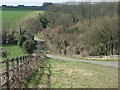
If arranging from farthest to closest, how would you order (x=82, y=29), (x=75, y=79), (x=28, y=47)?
1. (x=82, y=29)
2. (x=28, y=47)
3. (x=75, y=79)

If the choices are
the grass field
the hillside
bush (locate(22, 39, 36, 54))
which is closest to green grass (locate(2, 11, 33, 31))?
the grass field

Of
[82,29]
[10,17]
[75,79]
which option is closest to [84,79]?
[75,79]

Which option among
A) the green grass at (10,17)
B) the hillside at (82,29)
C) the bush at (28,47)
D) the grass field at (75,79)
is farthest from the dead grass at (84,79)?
the hillside at (82,29)

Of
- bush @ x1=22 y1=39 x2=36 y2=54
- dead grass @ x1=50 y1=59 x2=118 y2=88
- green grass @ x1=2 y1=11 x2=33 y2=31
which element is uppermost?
green grass @ x1=2 y1=11 x2=33 y2=31

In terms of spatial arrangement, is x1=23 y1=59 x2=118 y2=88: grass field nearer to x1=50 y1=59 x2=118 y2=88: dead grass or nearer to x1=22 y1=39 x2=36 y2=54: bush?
x1=50 y1=59 x2=118 y2=88: dead grass

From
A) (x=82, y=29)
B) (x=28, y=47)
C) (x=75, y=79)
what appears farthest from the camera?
(x=82, y=29)

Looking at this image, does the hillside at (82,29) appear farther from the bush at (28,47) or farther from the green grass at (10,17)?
the green grass at (10,17)

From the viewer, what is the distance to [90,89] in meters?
10.4

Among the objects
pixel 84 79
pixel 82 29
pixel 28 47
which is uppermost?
pixel 82 29

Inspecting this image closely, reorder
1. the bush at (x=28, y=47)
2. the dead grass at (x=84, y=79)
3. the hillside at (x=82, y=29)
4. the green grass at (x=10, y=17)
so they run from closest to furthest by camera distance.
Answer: the dead grass at (x=84, y=79)
the green grass at (x=10, y=17)
the bush at (x=28, y=47)
the hillside at (x=82, y=29)

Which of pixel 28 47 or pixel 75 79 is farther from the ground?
pixel 28 47

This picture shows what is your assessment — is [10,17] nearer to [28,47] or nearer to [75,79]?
[28,47]

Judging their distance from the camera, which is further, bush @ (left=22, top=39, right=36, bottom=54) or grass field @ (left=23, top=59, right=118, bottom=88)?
bush @ (left=22, top=39, right=36, bottom=54)

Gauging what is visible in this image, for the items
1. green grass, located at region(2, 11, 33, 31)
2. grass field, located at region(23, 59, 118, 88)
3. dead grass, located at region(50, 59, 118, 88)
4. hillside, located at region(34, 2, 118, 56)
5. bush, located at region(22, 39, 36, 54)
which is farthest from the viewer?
hillside, located at region(34, 2, 118, 56)
